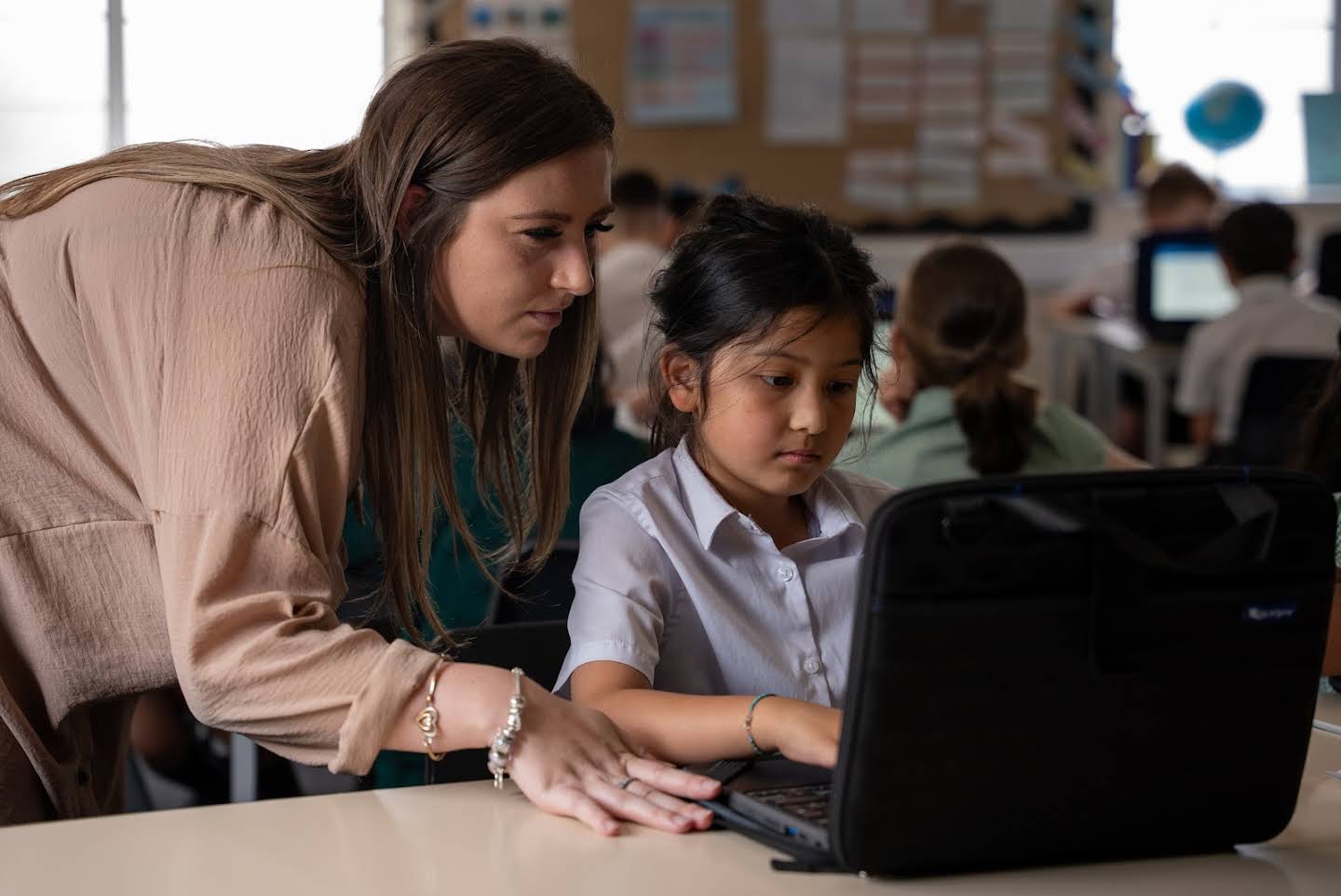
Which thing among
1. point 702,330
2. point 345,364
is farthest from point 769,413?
point 345,364

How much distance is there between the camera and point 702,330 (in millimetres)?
1421

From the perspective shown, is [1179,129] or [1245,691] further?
[1179,129]

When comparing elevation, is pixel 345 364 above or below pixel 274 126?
below

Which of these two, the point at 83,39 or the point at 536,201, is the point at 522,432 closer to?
the point at 536,201

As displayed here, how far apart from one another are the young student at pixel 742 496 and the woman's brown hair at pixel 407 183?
0.53 feet

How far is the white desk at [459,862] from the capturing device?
2.91ft

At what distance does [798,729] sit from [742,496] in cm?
39

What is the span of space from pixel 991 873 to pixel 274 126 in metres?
5.05

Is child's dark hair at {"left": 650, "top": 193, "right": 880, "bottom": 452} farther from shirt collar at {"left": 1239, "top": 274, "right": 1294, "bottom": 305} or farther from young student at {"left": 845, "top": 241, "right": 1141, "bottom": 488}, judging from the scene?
shirt collar at {"left": 1239, "top": 274, "right": 1294, "bottom": 305}

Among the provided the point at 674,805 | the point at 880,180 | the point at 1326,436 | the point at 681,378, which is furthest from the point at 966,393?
the point at 880,180

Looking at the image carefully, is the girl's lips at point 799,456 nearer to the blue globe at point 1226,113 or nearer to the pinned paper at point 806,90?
the pinned paper at point 806,90

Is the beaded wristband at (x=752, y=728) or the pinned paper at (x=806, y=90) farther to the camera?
the pinned paper at (x=806, y=90)

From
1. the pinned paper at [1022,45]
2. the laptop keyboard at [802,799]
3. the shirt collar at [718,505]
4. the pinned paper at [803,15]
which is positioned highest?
the pinned paper at [803,15]

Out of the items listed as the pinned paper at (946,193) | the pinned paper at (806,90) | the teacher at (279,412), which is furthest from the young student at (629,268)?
the teacher at (279,412)
